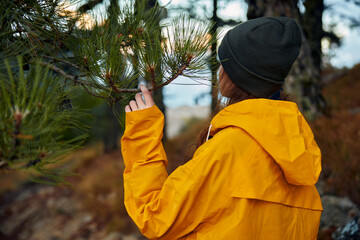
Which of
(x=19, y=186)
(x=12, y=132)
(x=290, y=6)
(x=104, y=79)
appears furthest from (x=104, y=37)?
(x=19, y=186)

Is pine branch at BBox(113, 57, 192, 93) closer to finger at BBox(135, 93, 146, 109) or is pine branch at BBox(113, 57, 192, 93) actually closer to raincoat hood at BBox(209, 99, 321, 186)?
finger at BBox(135, 93, 146, 109)

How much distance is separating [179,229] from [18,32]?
1344 millimetres

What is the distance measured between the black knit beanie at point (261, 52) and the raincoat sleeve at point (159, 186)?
1.41 ft

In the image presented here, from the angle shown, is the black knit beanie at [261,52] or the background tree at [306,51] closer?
the black knit beanie at [261,52]

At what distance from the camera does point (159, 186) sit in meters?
1.28

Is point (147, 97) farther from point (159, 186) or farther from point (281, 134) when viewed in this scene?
point (281, 134)

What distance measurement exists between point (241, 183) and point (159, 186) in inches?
15.8

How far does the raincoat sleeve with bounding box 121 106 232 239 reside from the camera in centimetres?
114

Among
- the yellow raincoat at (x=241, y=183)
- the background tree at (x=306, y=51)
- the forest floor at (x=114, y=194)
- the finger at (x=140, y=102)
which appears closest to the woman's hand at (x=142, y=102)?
the finger at (x=140, y=102)

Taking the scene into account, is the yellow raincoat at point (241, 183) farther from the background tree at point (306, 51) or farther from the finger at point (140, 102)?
the background tree at point (306, 51)

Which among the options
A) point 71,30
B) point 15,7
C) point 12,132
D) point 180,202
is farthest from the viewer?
point 71,30

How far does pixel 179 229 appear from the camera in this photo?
3.94 feet

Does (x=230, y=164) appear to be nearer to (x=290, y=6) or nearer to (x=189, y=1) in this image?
(x=290, y=6)

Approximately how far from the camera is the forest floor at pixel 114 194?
360cm
